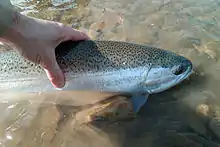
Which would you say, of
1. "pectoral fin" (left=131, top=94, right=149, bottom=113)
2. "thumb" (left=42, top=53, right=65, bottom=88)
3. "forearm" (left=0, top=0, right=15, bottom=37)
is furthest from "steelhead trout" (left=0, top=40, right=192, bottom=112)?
"forearm" (left=0, top=0, right=15, bottom=37)

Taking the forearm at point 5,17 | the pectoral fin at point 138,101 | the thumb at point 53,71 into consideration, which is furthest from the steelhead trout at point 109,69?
the forearm at point 5,17

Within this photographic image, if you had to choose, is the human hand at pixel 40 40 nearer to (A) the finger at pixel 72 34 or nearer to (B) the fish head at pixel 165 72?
(A) the finger at pixel 72 34

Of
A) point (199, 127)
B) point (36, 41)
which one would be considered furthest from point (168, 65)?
point (36, 41)

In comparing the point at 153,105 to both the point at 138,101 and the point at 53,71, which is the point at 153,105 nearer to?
the point at 138,101

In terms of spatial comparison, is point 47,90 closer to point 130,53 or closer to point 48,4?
point 130,53

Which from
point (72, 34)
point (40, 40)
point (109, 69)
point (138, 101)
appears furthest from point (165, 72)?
point (40, 40)
